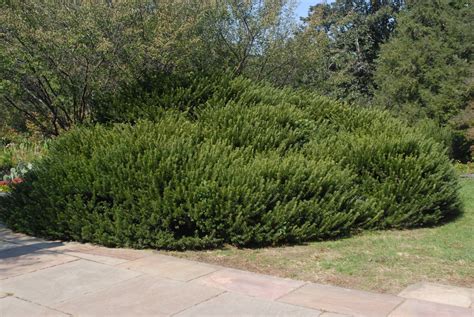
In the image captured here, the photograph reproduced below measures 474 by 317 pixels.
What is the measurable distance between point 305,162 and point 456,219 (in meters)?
3.16

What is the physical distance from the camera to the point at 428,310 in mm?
4617

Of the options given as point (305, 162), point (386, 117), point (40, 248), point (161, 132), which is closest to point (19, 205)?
point (40, 248)

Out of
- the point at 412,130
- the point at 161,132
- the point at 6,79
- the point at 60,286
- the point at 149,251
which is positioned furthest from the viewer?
the point at 6,79

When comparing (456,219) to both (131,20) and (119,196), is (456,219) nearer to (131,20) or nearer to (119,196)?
(119,196)

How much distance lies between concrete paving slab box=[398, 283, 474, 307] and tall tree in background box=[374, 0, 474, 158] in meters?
18.9

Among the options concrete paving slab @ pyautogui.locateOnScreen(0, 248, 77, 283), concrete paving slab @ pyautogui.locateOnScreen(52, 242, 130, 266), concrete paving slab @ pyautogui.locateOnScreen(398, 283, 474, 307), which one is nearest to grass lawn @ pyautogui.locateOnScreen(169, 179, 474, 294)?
concrete paving slab @ pyautogui.locateOnScreen(398, 283, 474, 307)

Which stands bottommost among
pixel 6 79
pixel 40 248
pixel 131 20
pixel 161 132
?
pixel 40 248

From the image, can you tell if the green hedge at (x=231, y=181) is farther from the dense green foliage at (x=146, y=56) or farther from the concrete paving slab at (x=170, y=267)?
the dense green foliage at (x=146, y=56)

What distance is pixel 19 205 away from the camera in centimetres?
836

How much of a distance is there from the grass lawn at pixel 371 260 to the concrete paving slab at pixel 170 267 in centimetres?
34

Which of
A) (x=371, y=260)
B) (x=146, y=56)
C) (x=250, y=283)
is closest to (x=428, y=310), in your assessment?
(x=250, y=283)

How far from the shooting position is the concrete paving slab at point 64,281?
5055mm

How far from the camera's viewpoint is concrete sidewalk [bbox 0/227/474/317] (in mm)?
4621

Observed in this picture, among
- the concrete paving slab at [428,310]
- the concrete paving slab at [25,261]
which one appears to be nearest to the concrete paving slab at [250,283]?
the concrete paving slab at [428,310]
